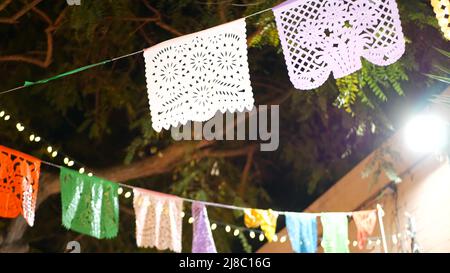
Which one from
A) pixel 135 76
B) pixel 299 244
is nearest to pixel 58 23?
pixel 135 76

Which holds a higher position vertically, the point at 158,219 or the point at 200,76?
the point at 200,76

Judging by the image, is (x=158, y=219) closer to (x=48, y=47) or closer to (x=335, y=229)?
(x=335, y=229)

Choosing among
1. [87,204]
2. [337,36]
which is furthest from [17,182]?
[337,36]

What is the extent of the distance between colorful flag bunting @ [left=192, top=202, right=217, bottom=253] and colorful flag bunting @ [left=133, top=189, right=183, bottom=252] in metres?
0.09

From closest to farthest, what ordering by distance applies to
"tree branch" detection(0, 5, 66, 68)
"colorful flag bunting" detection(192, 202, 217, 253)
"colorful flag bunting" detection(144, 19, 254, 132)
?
"colorful flag bunting" detection(144, 19, 254, 132) < "colorful flag bunting" detection(192, 202, 217, 253) < "tree branch" detection(0, 5, 66, 68)

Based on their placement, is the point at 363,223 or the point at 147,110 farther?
the point at 147,110

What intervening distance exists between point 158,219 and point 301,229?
2.78 ft

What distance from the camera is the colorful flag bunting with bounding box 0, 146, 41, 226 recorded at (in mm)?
3717

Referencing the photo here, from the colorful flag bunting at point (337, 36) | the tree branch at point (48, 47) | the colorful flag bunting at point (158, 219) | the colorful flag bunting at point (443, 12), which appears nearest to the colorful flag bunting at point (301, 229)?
the colorful flag bunting at point (158, 219)

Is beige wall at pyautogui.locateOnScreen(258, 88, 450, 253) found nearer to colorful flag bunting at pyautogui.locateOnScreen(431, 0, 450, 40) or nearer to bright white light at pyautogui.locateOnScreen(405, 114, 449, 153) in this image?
bright white light at pyautogui.locateOnScreen(405, 114, 449, 153)

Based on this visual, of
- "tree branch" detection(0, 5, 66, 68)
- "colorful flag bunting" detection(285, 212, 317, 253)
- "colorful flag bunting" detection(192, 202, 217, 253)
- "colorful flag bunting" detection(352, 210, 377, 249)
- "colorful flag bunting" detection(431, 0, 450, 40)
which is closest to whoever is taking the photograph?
"colorful flag bunting" detection(431, 0, 450, 40)

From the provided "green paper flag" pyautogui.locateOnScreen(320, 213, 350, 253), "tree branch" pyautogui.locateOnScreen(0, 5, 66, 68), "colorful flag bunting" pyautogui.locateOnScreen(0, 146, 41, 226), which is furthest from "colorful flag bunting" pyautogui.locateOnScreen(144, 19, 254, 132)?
"tree branch" pyautogui.locateOnScreen(0, 5, 66, 68)

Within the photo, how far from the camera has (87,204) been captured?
3695 mm

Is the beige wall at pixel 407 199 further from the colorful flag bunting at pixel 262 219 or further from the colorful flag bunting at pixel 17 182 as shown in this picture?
the colorful flag bunting at pixel 17 182
